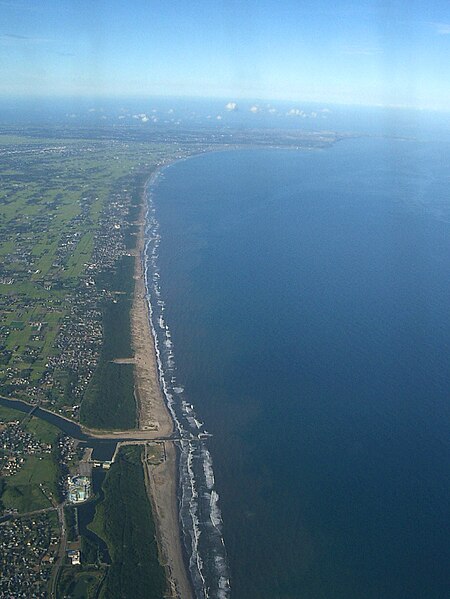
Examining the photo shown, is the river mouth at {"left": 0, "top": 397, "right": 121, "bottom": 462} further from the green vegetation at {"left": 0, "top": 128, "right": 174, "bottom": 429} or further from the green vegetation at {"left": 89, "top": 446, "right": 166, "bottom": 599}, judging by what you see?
the green vegetation at {"left": 89, "top": 446, "right": 166, "bottom": 599}

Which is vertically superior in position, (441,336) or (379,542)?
(441,336)

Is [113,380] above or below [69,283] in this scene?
A: below

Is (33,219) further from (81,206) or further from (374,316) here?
(374,316)

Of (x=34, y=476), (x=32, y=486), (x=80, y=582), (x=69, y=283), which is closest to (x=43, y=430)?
(x=34, y=476)

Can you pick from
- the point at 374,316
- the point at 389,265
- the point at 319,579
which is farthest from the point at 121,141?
the point at 319,579

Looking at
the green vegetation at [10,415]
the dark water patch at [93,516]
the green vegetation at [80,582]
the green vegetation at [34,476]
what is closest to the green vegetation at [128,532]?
the dark water patch at [93,516]

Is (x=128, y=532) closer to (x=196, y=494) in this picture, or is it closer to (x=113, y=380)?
(x=196, y=494)

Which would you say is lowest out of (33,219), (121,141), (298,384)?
(298,384)
